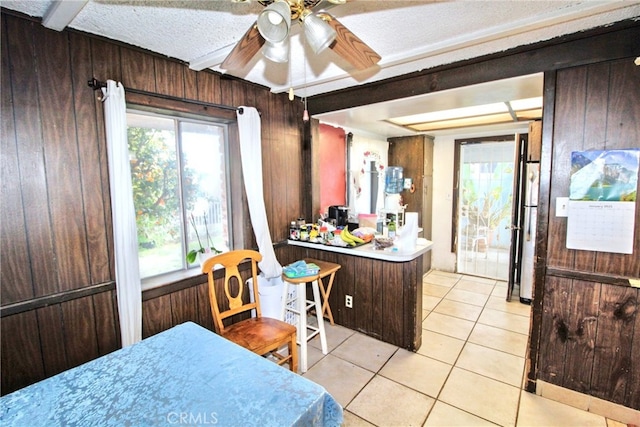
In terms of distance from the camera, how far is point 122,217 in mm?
1898

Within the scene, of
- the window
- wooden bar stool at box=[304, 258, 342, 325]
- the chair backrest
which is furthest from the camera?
wooden bar stool at box=[304, 258, 342, 325]

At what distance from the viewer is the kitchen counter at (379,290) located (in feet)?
8.55

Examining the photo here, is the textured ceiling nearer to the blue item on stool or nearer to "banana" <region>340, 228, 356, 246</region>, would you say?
"banana" <region>340, 228, 356, 246</region>

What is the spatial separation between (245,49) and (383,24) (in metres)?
0.81

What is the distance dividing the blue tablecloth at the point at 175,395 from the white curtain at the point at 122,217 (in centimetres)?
60

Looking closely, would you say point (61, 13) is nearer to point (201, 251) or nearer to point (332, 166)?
point (201, 251)

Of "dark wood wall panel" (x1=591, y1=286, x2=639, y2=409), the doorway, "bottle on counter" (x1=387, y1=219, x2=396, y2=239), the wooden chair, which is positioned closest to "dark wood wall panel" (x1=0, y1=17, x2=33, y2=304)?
the wooden chair

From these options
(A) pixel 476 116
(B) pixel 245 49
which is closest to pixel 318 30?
(B) pixel 245 49

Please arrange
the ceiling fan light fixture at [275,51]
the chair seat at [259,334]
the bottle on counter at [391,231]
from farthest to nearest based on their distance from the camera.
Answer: the bottle on counter at [391,231] < the chair seat at [259,334] < the ceiling fan light fixture at [275,51]

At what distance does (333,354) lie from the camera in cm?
261

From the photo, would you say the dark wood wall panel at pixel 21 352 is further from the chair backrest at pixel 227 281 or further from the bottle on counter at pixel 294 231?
the bottle on counter at pixel 294 231

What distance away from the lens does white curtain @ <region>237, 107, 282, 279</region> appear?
261 cm

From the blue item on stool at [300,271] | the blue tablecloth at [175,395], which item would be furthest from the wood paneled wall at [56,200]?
the blue item on stool at [300,271]

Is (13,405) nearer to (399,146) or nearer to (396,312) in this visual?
(396,312)
